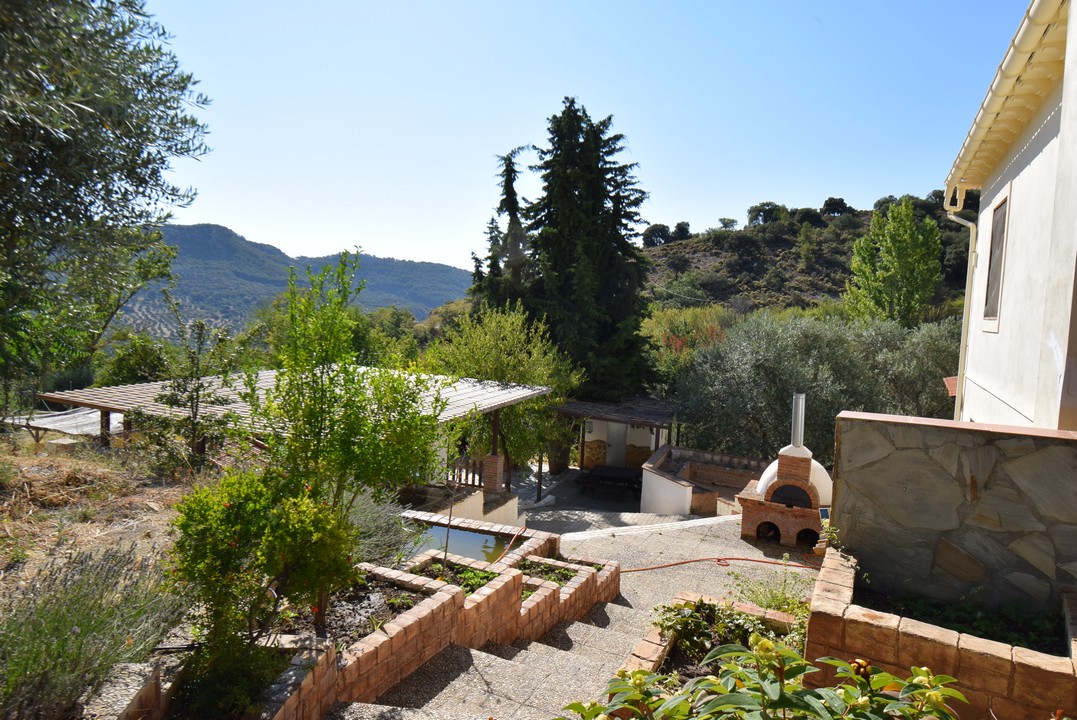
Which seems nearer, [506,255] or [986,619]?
[986,619]

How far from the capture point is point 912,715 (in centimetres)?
188

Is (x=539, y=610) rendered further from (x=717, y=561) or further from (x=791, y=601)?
(x=717, y=561)

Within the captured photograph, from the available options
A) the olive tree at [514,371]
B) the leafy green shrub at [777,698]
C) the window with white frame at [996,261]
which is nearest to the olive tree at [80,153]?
the leafy green shrub at [777,698]

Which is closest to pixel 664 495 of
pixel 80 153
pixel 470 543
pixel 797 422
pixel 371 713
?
pixel 797 422

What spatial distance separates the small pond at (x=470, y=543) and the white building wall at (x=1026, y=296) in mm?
5209

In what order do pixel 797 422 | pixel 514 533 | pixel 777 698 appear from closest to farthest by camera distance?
pixel 777 698 < pixel 514 533 < pixel 797 422

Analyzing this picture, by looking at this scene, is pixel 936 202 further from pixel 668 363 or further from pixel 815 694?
pixel 815 694

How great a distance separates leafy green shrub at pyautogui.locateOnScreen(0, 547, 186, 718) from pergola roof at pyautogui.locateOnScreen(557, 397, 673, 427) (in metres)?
16.9

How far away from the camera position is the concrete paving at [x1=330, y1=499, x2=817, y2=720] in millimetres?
3791

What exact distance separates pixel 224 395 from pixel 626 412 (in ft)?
43.0

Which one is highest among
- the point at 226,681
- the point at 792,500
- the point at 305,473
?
the point at 305,473

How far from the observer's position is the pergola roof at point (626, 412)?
19.4 m

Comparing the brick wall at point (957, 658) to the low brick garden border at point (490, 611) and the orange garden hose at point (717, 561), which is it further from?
the orange garden hose at point (717, 561)

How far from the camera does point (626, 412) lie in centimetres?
2069
